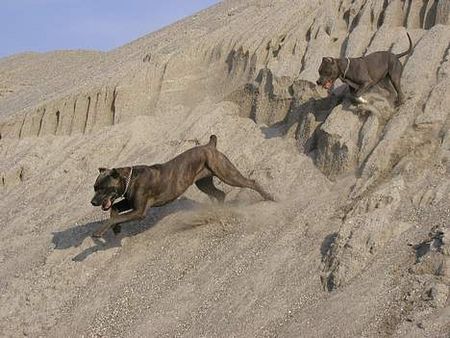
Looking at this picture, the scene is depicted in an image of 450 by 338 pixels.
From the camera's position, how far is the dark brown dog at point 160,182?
11.0 meters

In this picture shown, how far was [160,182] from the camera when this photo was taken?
37.7 feet

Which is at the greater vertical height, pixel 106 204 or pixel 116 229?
pixel 106 204

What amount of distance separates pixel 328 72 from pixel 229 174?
84.2 inches

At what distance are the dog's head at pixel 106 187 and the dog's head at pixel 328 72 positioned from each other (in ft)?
11.4

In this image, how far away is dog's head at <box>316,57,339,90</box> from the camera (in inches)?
484

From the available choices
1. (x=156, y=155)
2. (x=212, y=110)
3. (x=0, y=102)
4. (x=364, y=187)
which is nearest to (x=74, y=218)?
(x=156, y=155)

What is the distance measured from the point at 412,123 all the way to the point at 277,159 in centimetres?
215

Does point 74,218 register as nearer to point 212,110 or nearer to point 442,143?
point 212,110

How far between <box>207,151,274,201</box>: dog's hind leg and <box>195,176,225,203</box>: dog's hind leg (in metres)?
0.27

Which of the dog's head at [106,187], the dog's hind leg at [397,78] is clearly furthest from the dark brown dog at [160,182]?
the dog's hind leg at [397,78]

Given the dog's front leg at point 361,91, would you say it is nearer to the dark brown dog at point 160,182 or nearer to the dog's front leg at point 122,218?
the dark brown dog at point 160,182

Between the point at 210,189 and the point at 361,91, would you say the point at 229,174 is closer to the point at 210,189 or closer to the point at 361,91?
the point at 210,189

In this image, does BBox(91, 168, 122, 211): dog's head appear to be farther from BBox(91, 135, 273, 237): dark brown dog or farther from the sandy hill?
the sandy hill

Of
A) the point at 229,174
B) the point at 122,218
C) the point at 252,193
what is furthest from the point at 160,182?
the point at 252,193
